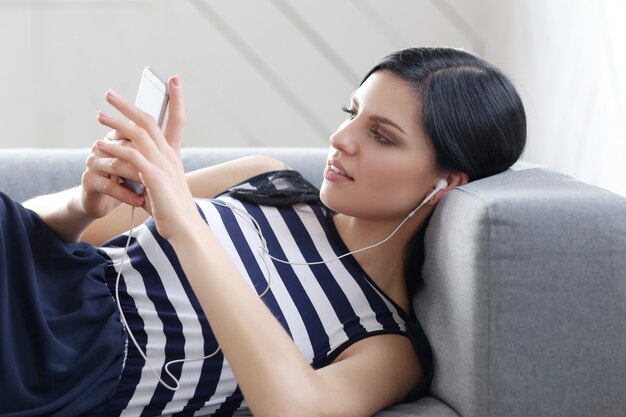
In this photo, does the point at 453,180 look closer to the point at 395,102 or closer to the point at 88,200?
the point at 395,102

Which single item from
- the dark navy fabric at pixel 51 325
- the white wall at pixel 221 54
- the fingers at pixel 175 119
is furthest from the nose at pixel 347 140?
the white wall at pixel 221 54

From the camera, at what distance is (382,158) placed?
136cm

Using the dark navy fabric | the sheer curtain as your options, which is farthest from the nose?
the sheer curtain

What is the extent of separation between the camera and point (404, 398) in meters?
1.33

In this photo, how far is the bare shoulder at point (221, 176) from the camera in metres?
1.64

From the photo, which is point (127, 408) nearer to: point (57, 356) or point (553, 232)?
point (57, 356)

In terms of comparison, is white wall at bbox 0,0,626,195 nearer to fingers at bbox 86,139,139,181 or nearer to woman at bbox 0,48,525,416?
woman at bbox 0,48,525,416

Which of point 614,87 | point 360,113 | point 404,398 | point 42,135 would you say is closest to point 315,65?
point 42,135

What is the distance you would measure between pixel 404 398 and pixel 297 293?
0.79 ft

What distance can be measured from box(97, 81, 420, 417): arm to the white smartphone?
5cm

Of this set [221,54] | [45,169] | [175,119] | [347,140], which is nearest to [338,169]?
[347,140]

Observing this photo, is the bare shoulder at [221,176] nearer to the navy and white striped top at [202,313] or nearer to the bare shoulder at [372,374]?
the navy and white striped top at [202,313]

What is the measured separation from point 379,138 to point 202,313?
40cm

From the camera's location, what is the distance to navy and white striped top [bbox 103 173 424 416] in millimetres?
1285
